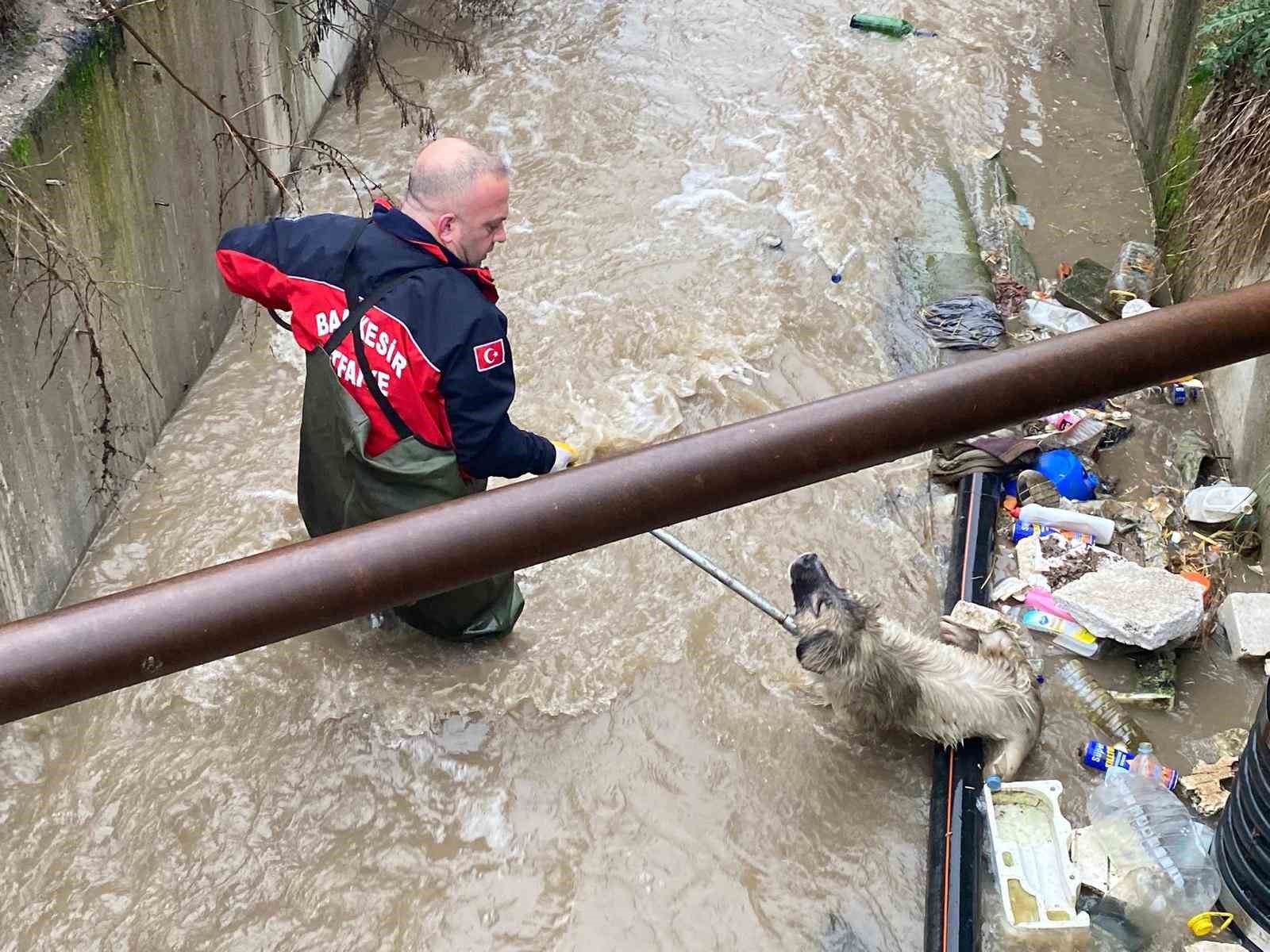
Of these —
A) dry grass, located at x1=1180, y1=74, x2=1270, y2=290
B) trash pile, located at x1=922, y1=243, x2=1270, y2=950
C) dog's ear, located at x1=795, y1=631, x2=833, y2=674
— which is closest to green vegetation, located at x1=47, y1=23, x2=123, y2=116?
dog's ear, located at x1=795, y1=631, x2=833, y2=674

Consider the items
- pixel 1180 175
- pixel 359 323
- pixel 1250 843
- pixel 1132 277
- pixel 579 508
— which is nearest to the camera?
pixel 579 508

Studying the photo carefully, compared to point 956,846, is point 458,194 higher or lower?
higher

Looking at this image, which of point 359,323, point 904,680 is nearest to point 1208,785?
point 904,680

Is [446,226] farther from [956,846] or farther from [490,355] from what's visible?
[956,846]

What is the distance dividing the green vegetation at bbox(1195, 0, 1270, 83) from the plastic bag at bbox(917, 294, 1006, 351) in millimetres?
1598

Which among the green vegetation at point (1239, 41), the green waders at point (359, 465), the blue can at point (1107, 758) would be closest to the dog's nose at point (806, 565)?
the green waders at point (359, 465)

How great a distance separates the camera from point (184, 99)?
544 cm

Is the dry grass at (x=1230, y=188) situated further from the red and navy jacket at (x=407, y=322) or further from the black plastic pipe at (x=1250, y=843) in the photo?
the red and navy jacket at (x=407, y=322)

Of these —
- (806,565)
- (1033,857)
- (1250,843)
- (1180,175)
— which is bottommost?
(1033,857)

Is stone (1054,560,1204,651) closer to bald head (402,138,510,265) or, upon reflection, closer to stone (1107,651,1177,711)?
stone (1107,651,1177,711)

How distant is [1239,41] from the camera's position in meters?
5.64

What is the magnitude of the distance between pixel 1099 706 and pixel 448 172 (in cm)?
301

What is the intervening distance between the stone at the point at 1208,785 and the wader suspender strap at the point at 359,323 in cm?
294

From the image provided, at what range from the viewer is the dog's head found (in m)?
3.80
